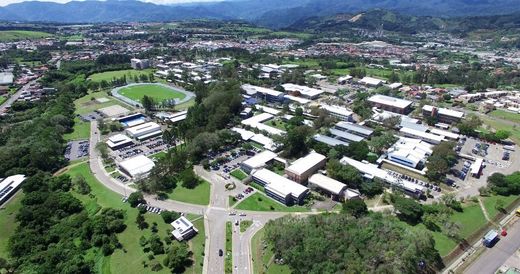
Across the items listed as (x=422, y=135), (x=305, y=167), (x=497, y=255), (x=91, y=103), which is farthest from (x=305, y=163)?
(x=91, y=103)

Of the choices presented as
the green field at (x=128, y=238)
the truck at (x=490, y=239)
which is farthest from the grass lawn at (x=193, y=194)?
the truck at (x=490, y=239)

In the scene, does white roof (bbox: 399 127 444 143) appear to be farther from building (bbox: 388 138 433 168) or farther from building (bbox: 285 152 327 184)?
building (bbox: 285 152 327 184)

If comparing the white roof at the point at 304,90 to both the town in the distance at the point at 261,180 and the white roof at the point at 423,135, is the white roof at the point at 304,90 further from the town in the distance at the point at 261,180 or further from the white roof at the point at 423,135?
the white roof at the point at 423,135

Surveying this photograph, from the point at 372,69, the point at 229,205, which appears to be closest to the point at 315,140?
the point at 229,205

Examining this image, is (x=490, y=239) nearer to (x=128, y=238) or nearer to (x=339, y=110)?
(x=339, y=110)

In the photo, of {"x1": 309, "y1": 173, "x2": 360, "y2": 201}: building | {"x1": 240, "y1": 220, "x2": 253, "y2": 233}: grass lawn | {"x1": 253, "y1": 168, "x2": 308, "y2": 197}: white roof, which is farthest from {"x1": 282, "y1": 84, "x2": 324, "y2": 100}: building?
{"x1": 240, "y1": 220, "x2": 253, "y2": 233}: grass lawn
